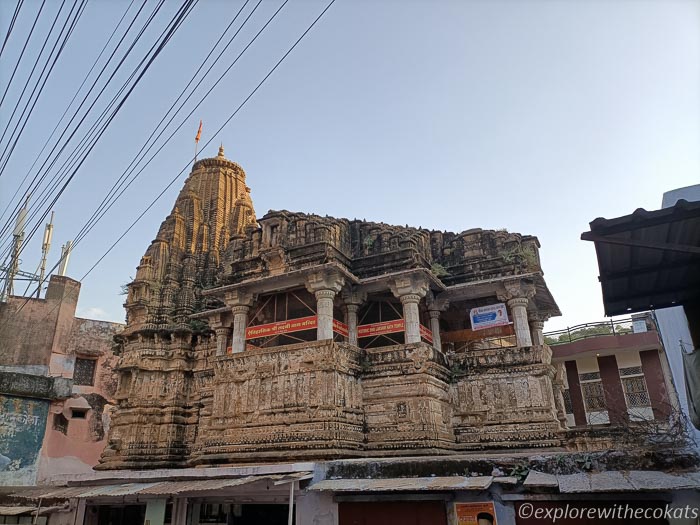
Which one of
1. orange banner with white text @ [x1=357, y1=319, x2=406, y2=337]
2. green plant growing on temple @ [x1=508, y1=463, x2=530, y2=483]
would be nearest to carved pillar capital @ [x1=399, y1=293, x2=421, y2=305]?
orange banner with white text @ [x1=357, y1=319, x2=406, y2=337]

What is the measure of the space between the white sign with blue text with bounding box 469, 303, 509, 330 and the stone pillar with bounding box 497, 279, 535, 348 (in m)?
0.29

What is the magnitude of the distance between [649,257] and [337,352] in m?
9.82

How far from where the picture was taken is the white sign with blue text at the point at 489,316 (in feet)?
58.3

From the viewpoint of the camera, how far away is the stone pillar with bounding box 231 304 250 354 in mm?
18234

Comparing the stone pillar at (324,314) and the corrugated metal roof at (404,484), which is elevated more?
the stone pillar at (324,314)

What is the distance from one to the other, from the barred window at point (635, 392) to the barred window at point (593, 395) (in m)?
0.98

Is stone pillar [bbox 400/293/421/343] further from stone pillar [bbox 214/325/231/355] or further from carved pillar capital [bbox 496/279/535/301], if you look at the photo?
stone pillar [bbox 214/325/231/355]

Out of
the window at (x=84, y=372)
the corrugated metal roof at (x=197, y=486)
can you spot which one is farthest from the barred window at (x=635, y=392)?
the window at (x=84, y=372)

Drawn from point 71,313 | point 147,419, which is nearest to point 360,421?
point 147,419

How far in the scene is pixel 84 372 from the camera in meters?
31.0

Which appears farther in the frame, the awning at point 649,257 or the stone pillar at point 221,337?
the stone pillar at point 221,337

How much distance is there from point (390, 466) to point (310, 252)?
859cm

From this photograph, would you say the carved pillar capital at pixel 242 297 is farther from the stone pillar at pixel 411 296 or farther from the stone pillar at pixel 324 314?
the stone pillar at pixel 411 296

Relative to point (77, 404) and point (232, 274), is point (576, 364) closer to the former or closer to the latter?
point (232, 274)
